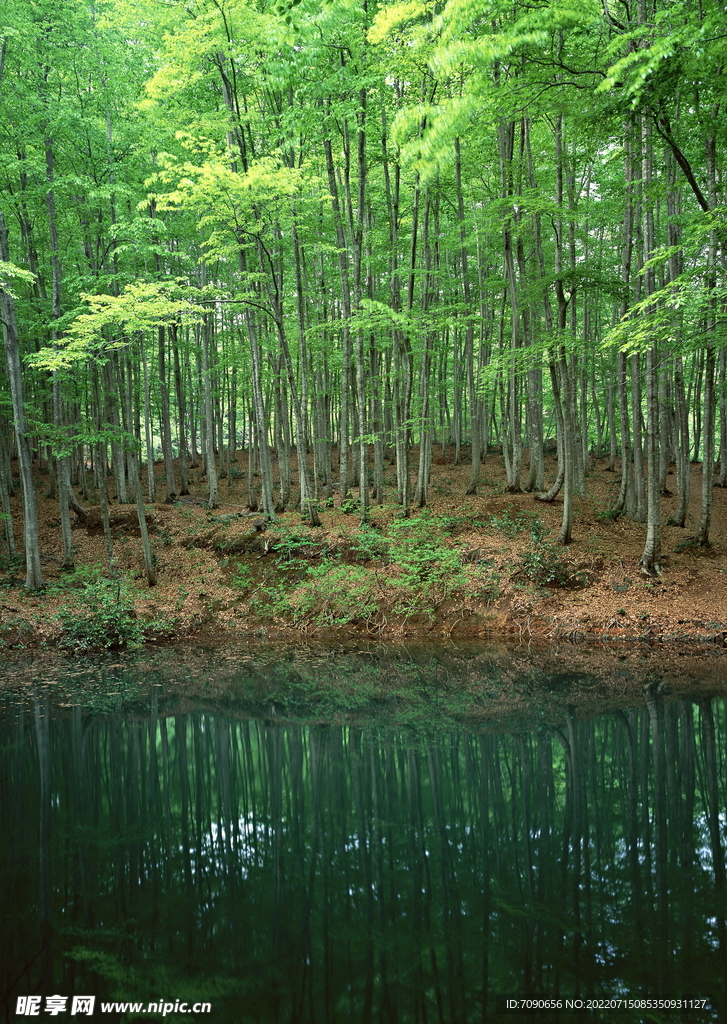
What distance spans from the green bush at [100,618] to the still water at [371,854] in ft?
11.6

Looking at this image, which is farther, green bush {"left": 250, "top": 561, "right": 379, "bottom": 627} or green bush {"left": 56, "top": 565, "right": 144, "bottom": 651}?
green bush {"left": 250, "top": 561, "right": 379, "bottom": 627}

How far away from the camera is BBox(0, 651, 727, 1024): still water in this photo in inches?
108

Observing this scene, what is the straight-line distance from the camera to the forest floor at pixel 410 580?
10.3m

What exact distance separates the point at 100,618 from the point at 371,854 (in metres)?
8.91

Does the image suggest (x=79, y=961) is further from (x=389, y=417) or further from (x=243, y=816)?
(x=389, y=417)

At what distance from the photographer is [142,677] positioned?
29.2 feet

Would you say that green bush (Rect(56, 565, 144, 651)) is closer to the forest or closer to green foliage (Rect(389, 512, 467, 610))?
the forest

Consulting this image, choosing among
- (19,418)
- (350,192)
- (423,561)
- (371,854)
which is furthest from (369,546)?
(371,854)

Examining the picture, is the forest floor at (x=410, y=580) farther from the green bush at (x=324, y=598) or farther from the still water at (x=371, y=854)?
the still water at (x=371, y=854)

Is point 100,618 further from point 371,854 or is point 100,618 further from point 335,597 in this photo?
point 371,854

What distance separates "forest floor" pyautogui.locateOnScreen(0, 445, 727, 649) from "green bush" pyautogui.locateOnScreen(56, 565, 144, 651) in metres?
0.10

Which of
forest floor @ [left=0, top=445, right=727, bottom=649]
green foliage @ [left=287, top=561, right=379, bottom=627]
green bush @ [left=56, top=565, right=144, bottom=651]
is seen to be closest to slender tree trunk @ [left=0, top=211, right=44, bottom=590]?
forest floor @ [left=0, top=445, right=727, bottom=649]

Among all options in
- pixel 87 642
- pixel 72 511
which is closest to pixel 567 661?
pixel 87 642

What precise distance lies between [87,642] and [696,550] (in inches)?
497
